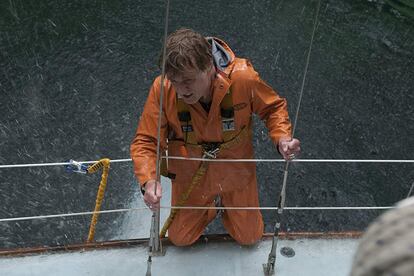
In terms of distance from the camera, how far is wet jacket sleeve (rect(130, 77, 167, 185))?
1821 millimetres

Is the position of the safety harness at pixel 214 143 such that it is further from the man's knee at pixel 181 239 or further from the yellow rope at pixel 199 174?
the man's knee at pixel 181 239

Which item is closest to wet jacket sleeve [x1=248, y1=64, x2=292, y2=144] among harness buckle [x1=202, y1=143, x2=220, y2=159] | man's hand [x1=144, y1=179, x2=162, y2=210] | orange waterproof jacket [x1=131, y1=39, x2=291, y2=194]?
orange waterproof jacket [x1=131, y1=39, x2=291, y2=194]

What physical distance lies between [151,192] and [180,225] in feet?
1.75

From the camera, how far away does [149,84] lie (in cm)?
530

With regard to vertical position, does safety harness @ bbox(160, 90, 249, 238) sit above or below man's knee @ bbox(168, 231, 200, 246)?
above

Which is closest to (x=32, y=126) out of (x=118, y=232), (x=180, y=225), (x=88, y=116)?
(x=88, y=116)

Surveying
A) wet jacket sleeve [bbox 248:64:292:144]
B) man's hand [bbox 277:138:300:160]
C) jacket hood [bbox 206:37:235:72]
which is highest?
jacket hood [bbox 206:37:235:72]

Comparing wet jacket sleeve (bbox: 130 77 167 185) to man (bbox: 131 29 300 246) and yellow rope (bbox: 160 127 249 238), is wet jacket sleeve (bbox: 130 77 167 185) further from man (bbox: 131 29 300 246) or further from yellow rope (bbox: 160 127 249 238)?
yellow rope (bbox: 160 127 249 238)

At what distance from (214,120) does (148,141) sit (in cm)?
28

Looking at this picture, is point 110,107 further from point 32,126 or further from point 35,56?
point 35,56

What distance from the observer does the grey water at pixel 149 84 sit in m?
4.02

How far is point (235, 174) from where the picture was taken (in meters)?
2.15

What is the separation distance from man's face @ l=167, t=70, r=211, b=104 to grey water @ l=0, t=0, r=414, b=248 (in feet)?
7.15

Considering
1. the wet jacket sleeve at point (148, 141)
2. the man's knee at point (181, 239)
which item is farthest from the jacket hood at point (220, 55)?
the man's knee at point (181, 239)
